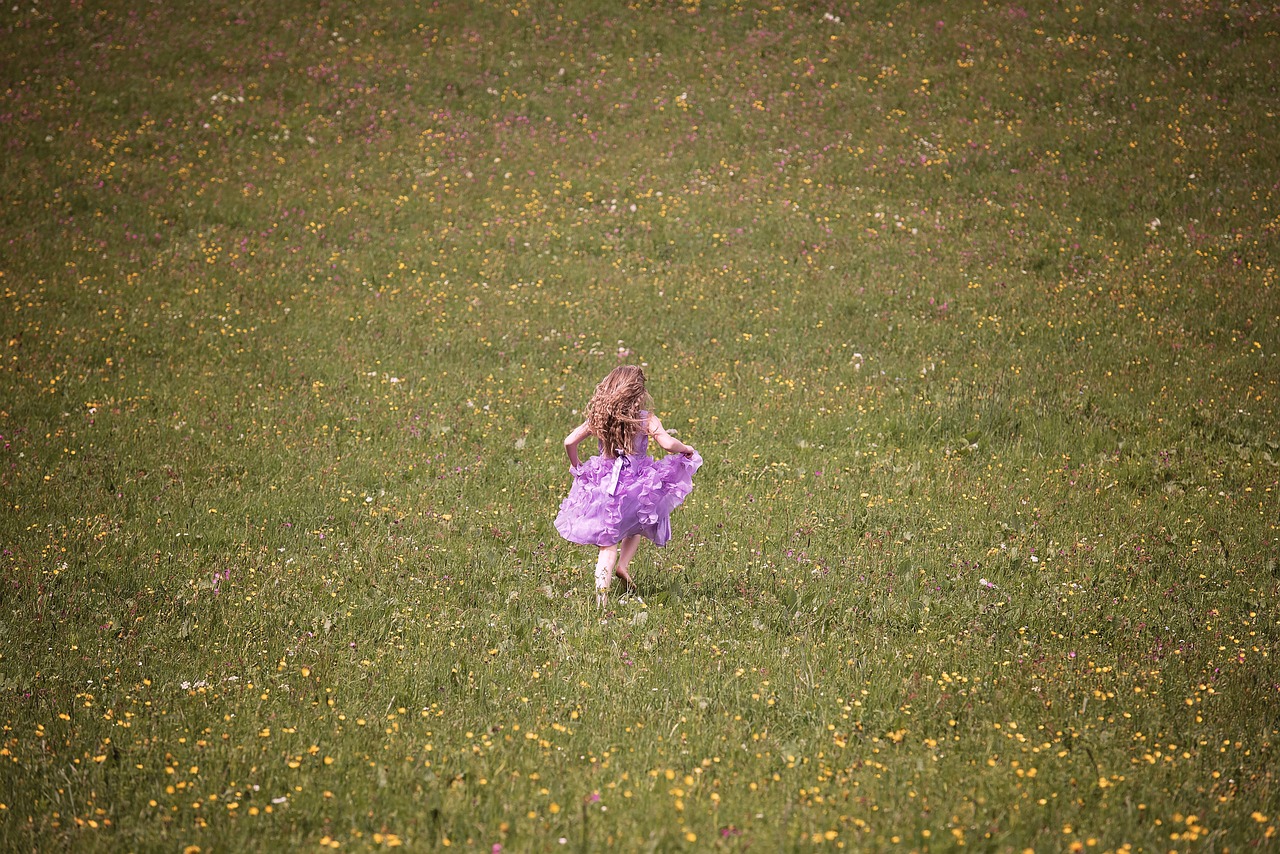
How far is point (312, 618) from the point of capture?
7.41 metres

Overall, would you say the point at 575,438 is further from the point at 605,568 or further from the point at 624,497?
the point at 605,568

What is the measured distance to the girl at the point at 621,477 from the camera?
24.9 ft

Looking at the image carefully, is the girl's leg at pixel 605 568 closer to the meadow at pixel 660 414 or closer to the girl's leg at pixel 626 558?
the girl's leg at pixel 626 558

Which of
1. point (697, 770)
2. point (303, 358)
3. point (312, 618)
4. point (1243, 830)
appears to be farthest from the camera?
point (303, 358)

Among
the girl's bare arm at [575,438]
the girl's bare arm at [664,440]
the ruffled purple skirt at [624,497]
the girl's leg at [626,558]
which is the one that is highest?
the girl's bare arm at [664,440]

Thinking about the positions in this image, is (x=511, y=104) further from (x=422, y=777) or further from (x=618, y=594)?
(x=422, y=777)

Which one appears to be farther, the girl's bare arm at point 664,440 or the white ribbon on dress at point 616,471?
the white ribbon on dress at point 616,471

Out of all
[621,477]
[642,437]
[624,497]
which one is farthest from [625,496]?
[642,437]

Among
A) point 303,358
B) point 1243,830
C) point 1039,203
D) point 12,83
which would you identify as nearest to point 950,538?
point 1243,830

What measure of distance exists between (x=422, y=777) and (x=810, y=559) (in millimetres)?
4243

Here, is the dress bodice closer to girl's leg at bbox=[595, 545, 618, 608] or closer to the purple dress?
the purple dress

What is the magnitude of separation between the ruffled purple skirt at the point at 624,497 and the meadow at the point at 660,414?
0.56m

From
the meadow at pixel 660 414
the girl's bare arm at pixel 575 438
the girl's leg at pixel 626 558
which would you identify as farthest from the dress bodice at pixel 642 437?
the meadow at pixel 660 414

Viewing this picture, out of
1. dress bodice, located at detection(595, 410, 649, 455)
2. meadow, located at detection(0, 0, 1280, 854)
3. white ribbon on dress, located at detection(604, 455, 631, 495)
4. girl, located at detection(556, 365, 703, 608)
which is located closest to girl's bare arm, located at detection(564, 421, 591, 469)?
girl, located at detection(556, 365, 703, 608)
